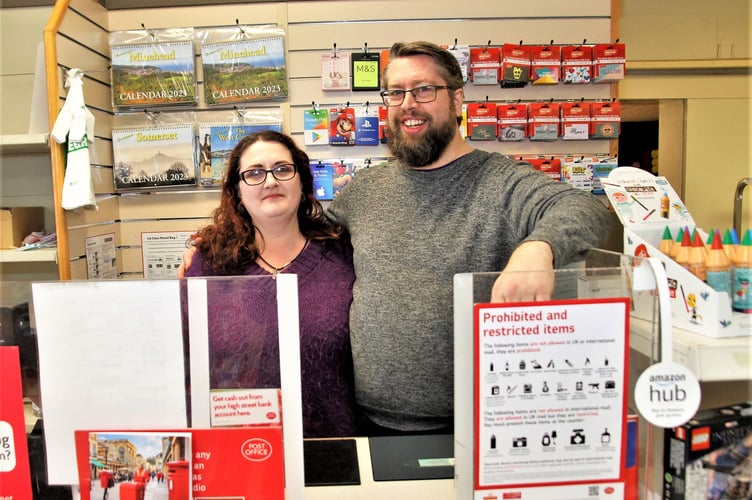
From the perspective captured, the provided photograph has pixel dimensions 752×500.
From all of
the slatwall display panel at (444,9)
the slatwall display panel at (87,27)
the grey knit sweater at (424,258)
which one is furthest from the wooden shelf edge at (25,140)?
the grey knit sweater at (424,258)

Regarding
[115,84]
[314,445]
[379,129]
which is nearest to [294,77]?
[379,129]

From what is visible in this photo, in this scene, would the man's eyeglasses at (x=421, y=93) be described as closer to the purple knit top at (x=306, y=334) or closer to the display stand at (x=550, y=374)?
the purple knit top at (x=306, y=334)

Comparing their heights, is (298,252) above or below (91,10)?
below

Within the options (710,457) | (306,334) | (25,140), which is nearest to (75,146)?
(25,140)

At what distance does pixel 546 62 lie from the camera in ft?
8.63

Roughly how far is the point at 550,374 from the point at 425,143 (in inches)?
40.2

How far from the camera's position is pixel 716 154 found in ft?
13.0

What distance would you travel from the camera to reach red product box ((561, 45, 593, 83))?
263cm

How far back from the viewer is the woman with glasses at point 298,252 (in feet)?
4.48

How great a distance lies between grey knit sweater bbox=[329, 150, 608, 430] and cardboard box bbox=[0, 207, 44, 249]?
70.8 inches

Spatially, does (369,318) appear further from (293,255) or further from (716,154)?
(716,154)

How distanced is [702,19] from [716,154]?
101 centimetres

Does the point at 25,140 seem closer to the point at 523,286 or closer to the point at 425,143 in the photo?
the point at 425,143

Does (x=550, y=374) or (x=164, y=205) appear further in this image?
(x=164, y=205)
